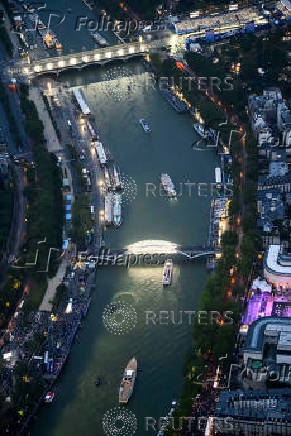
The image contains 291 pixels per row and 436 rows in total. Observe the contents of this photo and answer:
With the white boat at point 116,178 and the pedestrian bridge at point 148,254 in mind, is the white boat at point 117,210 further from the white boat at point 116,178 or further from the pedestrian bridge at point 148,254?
the pedestrian bridge at point 148,254

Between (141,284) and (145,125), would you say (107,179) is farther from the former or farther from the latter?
(141,284)

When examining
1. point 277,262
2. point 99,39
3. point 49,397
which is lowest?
point 49,397

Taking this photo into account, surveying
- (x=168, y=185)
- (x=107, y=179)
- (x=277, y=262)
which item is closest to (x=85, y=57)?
(x=107, y=179)

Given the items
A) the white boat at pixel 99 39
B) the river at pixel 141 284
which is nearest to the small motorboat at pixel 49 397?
the river at pixel 141 284

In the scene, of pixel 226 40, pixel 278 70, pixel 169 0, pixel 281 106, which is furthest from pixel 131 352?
pixel 169 0

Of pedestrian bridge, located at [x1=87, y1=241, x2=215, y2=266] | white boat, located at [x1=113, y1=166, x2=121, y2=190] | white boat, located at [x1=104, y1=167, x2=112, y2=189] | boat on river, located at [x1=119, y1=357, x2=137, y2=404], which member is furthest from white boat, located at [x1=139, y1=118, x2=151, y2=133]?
boat on river, located at [x1=119, y1=357, x2=137, y2=404]

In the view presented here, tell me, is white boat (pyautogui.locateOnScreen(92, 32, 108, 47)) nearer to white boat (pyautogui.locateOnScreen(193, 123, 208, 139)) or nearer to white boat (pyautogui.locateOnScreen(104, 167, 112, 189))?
white boat (pyautogui.locateOnScreen(193, 123, 208, 139))
